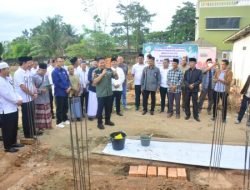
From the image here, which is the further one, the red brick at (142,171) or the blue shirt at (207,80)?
the blue shirt at (207,80)

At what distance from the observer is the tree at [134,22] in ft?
141

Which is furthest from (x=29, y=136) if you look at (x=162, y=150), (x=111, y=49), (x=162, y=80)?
(x=111, y=49)

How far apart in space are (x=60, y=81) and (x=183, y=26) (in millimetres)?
40733

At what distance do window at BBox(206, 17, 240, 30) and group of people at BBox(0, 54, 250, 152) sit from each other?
86.1 feet

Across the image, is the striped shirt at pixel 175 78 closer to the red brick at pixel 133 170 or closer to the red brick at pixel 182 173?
the red brick at pixel 182 173

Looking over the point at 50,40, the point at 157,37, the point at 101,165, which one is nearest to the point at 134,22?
the point at 157,37

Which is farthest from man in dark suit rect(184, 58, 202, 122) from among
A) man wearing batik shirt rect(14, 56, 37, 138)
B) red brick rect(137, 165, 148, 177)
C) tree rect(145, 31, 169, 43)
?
tree rect(145, 31, 169, 43)

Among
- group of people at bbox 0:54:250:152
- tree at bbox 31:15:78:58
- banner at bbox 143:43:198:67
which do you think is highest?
tree at bbox 31:15:78:58

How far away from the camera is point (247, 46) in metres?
15.1

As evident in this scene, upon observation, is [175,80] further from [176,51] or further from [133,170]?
[133,170]

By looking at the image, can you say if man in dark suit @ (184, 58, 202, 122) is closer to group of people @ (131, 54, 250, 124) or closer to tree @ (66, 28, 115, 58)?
group of people @ (131, 54, 250, 124)

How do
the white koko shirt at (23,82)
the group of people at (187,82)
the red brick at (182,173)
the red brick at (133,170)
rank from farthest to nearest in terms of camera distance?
the group of people at (187,82)
the white koko shirt at (23,82)
the red brick at (133,170)
the red brick at (182,173)

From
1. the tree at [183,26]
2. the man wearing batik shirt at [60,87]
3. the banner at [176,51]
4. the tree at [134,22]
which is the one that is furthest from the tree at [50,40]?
the man wearing batik shirt at [60,87]

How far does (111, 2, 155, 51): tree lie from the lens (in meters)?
43.0
